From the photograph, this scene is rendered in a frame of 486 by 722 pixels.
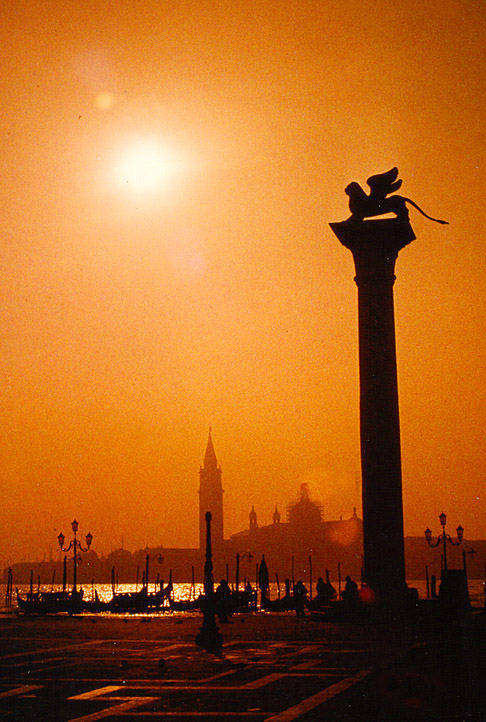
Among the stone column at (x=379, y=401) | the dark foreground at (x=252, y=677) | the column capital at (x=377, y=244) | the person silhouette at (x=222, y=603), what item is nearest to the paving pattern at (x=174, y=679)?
the dark foreground at (x=252, y=677)

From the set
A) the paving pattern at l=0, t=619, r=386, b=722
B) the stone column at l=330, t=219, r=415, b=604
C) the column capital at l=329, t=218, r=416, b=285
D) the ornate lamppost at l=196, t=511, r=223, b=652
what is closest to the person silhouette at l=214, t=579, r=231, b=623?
the stone column at l=330, t=219, r=415, b=604

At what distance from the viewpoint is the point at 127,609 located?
7019cm

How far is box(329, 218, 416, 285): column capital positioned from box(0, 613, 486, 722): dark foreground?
48.2 ft

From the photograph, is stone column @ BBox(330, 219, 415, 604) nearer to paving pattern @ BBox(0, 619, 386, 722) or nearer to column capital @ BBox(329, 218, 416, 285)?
column capital @ BBox(329, 218, 416, 285)

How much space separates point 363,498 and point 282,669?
18416mm

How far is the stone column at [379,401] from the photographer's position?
36.8m

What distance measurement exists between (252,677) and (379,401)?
66.3 ft

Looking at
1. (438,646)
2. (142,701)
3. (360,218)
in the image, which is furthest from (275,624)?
(142,701)

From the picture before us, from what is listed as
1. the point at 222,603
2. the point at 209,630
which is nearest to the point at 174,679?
the point at 209,630

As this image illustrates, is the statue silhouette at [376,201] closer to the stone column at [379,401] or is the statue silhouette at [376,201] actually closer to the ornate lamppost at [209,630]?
the stone column at [379,401]

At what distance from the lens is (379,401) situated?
3738 cm

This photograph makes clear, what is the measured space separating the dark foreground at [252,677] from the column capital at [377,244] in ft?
48.2

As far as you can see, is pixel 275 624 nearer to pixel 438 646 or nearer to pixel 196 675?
pixel 438 646

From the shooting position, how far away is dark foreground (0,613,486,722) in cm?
1410
